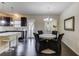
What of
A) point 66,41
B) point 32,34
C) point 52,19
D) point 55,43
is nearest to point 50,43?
point 55,43

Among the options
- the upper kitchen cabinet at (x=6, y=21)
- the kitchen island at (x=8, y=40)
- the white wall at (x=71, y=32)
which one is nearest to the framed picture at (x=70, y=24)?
the white wall at (x=71, y=32)

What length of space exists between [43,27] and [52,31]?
0.32 metres

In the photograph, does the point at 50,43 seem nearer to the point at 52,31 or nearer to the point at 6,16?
the point at 52,31

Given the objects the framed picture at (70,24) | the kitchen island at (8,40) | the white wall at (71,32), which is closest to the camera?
the kitchen island at (8,40)

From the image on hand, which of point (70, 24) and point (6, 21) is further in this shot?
point (70, 24)

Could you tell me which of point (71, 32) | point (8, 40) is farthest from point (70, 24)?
point (8, 40)

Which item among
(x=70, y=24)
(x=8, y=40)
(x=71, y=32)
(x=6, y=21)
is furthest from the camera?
(x=70, y=24)

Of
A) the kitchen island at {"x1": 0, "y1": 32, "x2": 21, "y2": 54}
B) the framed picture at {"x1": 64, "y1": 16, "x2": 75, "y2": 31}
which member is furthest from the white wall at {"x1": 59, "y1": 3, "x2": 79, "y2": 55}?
the kitchen island at {"x1": 0, "y1": 32, "x2": 21, "y2": 54}

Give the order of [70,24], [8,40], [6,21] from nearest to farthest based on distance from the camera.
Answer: [6,21]
[8,40]
[70,24]

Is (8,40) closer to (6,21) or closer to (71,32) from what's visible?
(6,21)

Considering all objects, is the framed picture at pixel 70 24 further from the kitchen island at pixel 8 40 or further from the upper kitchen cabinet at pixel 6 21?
the upper kitchen cabinet at pixel 6 21

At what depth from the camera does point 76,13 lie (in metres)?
3.90

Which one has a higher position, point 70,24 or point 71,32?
point 70,24

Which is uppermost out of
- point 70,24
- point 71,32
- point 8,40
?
point 70,24
